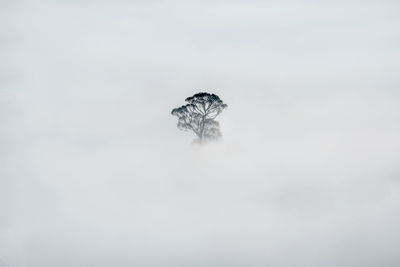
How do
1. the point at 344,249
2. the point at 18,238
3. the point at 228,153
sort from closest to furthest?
the point at 344,249 < the point at 18,238 < the point at 228,153

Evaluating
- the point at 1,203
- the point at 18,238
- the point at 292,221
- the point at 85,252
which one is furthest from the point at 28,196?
the point at 292,221

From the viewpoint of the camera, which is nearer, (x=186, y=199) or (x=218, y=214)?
(x=218, y=214)

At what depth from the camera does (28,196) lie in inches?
Answer: 3971

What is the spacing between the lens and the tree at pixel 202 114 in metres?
81.3

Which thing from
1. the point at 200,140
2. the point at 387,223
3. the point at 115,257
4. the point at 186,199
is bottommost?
the point at 115,257

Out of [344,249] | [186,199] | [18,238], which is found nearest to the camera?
[344,249]

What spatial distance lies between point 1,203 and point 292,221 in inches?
2173

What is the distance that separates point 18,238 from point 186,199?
89.7 feet

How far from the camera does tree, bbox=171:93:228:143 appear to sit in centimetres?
8131

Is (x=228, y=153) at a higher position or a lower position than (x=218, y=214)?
higher

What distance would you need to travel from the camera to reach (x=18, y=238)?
8212 centimetres

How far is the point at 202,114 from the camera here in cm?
8275

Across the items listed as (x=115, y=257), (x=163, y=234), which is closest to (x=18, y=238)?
(x=115, y=257)

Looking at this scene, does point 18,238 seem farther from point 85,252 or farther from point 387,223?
point 387,223
